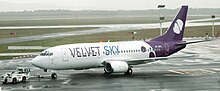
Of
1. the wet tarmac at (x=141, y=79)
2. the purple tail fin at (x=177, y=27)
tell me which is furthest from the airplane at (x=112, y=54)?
the wet tarmac at (x=141, y=79)

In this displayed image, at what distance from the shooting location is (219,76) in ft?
128

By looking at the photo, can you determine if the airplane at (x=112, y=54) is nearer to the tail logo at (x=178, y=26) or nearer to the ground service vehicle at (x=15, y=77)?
the tail logo at (x=178, y=26)

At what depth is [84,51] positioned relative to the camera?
4116cm

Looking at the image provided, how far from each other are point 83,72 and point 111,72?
467 centimetres

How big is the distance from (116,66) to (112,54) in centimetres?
216

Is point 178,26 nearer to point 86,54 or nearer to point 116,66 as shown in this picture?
point 116,66

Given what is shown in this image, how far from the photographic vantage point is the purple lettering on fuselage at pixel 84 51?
4065 centimetres

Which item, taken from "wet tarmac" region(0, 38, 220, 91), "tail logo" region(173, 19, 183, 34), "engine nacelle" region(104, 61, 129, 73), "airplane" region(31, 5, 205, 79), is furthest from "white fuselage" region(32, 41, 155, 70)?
"tail logo" region(173, 19, 183, 34)

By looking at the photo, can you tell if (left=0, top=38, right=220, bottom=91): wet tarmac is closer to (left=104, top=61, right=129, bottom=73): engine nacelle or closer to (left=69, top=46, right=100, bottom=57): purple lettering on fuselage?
(left=104, top=61, right=129, bottom=73): engine nacelle

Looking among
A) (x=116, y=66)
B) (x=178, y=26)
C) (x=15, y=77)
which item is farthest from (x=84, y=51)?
(x=178, y=26)

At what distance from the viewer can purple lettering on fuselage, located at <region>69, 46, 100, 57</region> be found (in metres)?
40.6

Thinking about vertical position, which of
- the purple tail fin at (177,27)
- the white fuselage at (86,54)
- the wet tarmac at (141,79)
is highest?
the purple tail fin at (177,27)

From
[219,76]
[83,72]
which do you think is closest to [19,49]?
[83,72]

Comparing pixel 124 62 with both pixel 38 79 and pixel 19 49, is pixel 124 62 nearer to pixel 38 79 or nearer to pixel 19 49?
pixel 38 79
